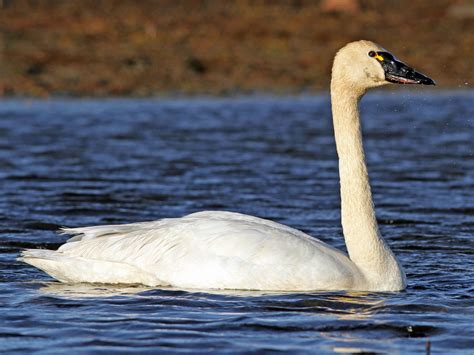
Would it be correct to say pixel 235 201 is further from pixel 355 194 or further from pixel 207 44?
pixel 207 44

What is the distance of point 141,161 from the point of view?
18.5 meters

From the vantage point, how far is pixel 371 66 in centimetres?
948

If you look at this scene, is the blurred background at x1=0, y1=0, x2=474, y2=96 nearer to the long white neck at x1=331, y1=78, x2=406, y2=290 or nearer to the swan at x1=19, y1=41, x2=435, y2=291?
the swan at x1=19, y1=41, x2=435, y2=291

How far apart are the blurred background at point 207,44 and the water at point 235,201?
3354mm

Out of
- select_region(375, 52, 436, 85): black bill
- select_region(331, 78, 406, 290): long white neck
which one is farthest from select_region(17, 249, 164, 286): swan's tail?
select_region(375, 52, 436, 85): black bill

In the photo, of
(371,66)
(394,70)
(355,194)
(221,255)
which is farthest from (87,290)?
(394,70)

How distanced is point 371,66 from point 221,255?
1.93 metres

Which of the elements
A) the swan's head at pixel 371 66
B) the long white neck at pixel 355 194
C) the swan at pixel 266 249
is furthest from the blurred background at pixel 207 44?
the swan's head at pixel 371 66

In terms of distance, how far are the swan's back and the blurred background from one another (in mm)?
20708

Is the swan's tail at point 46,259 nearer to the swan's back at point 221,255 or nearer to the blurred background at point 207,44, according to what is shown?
the swan's back at point 221,255

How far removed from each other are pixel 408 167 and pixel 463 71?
18967mm

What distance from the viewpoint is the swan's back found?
8.98 metres

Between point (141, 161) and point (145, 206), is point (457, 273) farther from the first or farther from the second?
point (141, 161)

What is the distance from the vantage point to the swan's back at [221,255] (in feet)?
29.5
